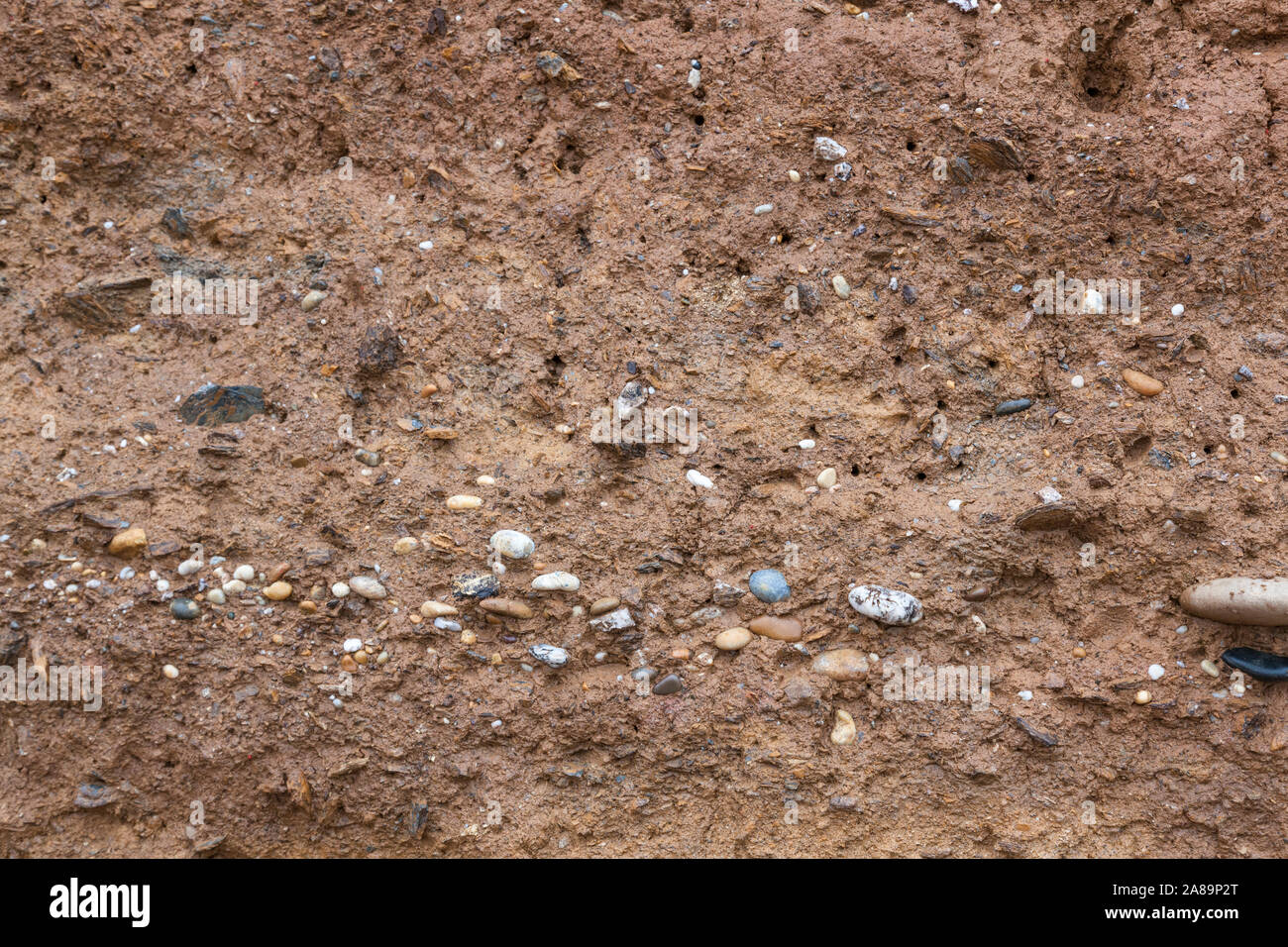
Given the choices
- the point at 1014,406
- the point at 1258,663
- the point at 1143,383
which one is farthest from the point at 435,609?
the point at 1258,663

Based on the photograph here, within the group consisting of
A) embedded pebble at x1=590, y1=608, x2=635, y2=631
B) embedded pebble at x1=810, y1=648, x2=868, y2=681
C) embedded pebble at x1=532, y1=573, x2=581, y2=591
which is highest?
embedded pebble at x1=532, y1=573, x2=581, y2=591

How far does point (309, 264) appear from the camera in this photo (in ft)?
10.9

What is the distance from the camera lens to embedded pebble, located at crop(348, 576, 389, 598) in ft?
9.89

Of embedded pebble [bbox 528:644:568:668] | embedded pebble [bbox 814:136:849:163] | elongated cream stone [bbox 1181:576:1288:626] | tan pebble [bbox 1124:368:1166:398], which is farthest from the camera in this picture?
embedded pebble [bbox 814:136:849:163]

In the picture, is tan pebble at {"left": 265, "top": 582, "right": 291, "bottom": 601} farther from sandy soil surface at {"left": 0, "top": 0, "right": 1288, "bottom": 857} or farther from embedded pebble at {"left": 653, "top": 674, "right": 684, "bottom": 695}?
embedded pebble at {"left": 653, "top": 674, "right": 684, "bottom": 695}

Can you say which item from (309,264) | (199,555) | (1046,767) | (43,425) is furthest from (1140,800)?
(43,425)

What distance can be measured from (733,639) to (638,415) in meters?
0.87

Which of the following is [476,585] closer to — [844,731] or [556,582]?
[556,582]

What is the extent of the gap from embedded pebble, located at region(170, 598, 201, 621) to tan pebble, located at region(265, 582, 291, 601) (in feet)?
0.78

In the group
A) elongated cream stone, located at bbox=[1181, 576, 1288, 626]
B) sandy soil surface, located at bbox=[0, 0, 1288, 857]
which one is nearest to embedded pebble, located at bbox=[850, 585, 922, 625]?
sandy soil surface, located at bbox=[0, 0, 1288, 857]

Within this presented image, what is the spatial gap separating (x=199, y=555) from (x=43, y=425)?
76 cm

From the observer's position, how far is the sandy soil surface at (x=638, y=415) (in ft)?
9.77

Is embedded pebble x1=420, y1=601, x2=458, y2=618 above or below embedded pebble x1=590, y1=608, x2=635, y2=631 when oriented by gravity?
above

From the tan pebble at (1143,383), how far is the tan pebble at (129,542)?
3.54m
